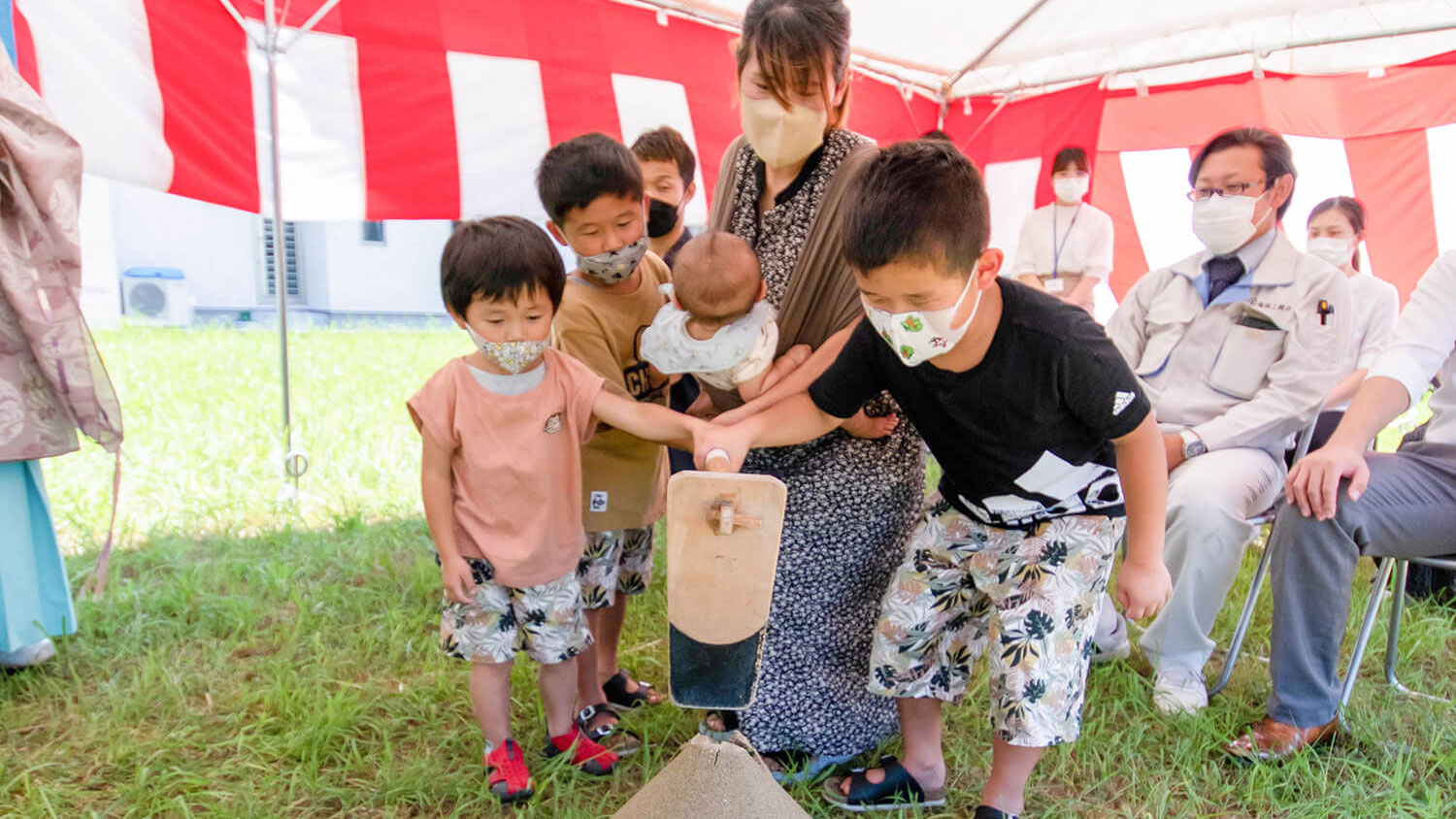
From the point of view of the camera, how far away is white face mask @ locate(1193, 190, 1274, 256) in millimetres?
2504

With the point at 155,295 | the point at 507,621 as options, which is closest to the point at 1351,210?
the point at 507,621

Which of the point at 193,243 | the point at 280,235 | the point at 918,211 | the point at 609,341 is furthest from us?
the point at 193,243

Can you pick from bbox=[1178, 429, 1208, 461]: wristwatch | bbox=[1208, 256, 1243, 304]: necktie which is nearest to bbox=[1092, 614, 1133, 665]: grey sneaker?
bbox=[1178, 429, 1208, 461]: wristwatch

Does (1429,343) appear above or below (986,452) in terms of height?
above

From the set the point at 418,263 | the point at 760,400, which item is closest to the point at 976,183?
the point at 760,400

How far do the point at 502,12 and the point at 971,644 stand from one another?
121 inches

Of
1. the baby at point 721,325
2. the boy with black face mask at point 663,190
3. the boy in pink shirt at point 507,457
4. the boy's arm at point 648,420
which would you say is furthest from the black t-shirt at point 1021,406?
the boy with black face mask at point 663,190

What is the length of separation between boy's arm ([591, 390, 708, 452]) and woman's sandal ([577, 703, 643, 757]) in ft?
2.43

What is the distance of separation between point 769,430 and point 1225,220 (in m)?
1.68

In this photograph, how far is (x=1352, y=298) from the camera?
2.86 m

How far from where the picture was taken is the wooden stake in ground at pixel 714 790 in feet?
3.84

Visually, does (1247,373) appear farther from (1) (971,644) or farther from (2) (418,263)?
(2) (418,263)

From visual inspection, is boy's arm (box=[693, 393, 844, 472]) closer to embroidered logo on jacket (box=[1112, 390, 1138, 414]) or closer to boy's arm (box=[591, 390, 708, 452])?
boy's arm (box=[591, 390, 708, 452])

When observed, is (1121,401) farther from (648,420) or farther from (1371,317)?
(1371,317)
